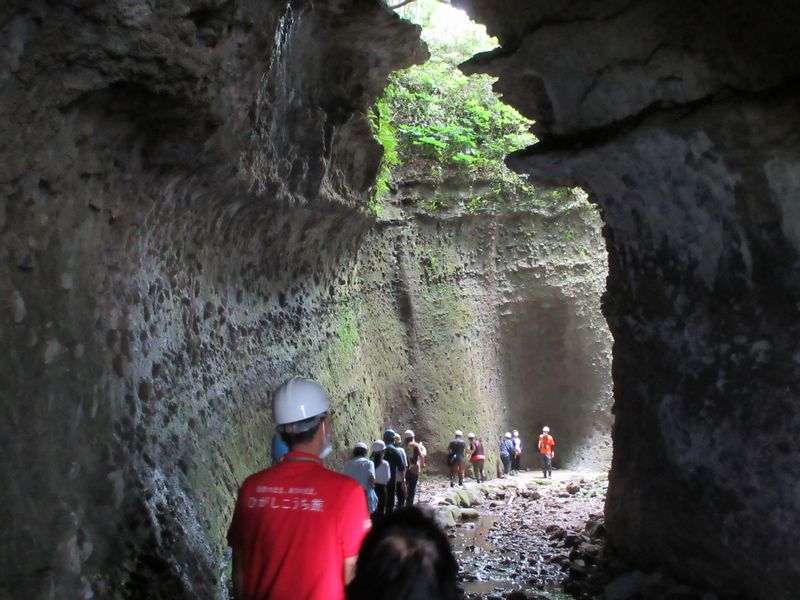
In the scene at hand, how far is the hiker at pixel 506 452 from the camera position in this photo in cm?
1309

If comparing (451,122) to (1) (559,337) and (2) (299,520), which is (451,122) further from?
(2) (299,520)

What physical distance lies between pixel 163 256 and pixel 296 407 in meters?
3.75

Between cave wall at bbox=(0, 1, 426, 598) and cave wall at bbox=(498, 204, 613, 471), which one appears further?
cave wall at bbox=(498, 204, 613, 471)

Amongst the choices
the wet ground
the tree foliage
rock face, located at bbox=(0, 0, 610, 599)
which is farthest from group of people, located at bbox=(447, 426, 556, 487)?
the tree foliage

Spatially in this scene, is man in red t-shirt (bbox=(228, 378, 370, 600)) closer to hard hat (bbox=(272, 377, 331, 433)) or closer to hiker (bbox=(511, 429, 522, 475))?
hard hat (bbox=(272, 377, 331, 433))

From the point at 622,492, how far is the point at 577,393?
8348 millimetres

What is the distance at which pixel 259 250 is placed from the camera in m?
7.78

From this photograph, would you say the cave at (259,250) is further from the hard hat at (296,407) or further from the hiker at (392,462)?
the hard hat at (296,407)

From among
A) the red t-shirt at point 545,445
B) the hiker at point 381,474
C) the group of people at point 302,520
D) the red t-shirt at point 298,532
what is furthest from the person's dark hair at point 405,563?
the red t-shirt at point 545,445

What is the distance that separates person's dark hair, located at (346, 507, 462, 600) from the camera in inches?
60.7

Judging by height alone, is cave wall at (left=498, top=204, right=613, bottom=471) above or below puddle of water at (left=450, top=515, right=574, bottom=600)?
above

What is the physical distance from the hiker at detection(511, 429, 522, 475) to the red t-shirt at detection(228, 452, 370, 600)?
11507mm

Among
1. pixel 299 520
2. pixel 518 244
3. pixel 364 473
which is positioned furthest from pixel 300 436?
pixel 518 244

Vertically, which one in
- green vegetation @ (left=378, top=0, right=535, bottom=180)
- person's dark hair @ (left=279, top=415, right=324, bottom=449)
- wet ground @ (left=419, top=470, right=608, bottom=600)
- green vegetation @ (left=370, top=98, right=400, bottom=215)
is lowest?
wet ground @ (left=419, top=470, right=608, bottom=600)
